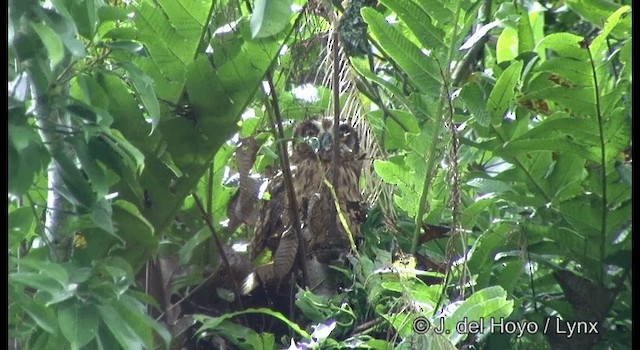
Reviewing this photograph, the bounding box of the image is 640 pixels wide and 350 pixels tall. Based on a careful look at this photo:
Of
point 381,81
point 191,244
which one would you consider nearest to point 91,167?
point 191,244

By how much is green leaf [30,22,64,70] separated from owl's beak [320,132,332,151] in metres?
0.49

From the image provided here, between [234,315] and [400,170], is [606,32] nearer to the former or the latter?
[400,170]

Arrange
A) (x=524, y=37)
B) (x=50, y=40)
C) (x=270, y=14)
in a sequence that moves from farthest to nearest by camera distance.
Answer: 1. (x=524, y=37)
2. (x=270, y=14)
3. (x=50, y=40)

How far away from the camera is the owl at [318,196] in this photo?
1.17 metres

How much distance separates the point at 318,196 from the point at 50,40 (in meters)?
0.49

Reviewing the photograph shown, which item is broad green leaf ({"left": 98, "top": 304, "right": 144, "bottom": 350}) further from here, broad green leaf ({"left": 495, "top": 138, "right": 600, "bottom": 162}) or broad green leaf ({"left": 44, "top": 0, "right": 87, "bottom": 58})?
broad green leaf ({"left": 495, "top": 138, "right": 600, "bottom": 162})

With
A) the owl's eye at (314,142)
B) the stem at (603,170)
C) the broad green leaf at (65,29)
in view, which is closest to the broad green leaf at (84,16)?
the broad green leaf at (65,29)

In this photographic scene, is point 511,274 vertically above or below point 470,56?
below

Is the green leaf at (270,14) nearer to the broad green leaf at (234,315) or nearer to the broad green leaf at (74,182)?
the broad green leaf at (74,182)

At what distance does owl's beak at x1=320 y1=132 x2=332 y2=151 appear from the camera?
1.20 m

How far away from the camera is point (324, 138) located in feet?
3.93

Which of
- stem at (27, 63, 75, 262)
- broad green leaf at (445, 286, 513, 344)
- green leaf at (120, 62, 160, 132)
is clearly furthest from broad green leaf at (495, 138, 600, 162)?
stem at (27, 63, 75, 262)

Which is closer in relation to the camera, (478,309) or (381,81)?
(478,309)

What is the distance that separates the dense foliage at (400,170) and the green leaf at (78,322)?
98 millimetres
